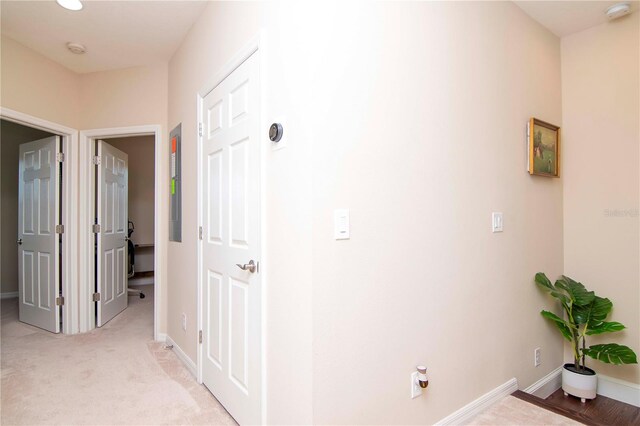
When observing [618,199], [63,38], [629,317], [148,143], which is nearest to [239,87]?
[63,38]

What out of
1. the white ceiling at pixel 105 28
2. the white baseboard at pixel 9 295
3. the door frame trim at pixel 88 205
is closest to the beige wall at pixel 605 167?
the white ceiling at pixel 105 28

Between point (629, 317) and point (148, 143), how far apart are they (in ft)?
20.8

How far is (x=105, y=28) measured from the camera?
2.54 m

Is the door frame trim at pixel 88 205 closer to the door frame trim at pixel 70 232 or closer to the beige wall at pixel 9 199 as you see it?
the door frame trim at pixel 70 232

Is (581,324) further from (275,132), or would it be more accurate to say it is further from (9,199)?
(9,199)

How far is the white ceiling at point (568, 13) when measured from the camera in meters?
2.19

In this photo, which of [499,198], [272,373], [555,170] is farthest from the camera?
[555,170]

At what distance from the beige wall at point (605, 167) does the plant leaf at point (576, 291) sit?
0.59 feet

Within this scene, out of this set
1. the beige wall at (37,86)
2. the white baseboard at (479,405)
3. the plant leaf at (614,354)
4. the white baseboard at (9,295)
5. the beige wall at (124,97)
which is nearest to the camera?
the white baseboard at (479,405)

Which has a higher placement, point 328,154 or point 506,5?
point 506,5

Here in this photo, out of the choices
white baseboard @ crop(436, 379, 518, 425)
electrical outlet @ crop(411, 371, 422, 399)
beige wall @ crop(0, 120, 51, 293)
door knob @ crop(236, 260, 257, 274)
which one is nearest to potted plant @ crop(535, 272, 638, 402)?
white baseboard @ crop(436, 379, 518, 425)

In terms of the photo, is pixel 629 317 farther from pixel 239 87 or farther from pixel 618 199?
pixel 239 87

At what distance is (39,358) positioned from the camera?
271 centimetres

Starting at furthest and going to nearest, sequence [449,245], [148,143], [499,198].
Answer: [148,143] → [499,198] → [449,245]
